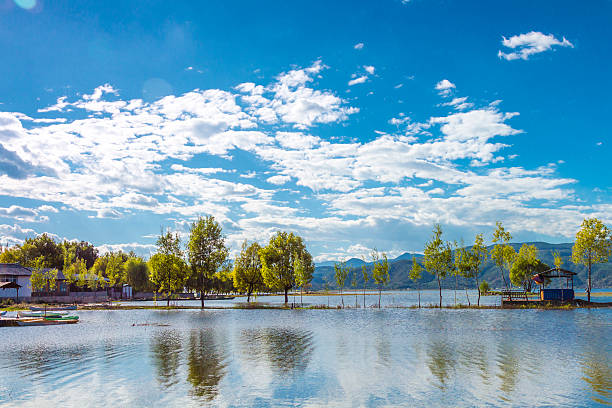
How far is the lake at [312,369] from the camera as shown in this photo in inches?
789

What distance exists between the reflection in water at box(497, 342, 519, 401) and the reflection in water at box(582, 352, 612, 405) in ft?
11.2

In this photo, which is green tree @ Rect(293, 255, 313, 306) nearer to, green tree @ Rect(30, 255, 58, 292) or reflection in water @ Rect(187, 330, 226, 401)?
reflection in water @ Rect(187, 330, 226, 401)

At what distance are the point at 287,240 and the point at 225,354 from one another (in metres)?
74.9

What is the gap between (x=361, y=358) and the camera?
3030 centimetres

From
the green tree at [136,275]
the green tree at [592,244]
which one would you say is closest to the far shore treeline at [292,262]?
the green tree at [592,244]

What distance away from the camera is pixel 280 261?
106 metres

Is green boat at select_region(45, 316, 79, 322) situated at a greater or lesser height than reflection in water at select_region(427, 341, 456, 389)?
lesser

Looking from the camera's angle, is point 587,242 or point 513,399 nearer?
point 513,399

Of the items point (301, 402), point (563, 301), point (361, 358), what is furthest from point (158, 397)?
point (563, 301)

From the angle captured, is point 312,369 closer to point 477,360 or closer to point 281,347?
point 281,347

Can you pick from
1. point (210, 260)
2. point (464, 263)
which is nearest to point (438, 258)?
point (464, 263)

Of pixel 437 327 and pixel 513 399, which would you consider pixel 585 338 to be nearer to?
pixel 437 327

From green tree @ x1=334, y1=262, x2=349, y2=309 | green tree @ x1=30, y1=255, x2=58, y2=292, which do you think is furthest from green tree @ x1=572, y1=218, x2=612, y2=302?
green tree @ x1=30, y1=255, x2=58, y2=292

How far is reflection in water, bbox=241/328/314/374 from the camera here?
28.4 meters
